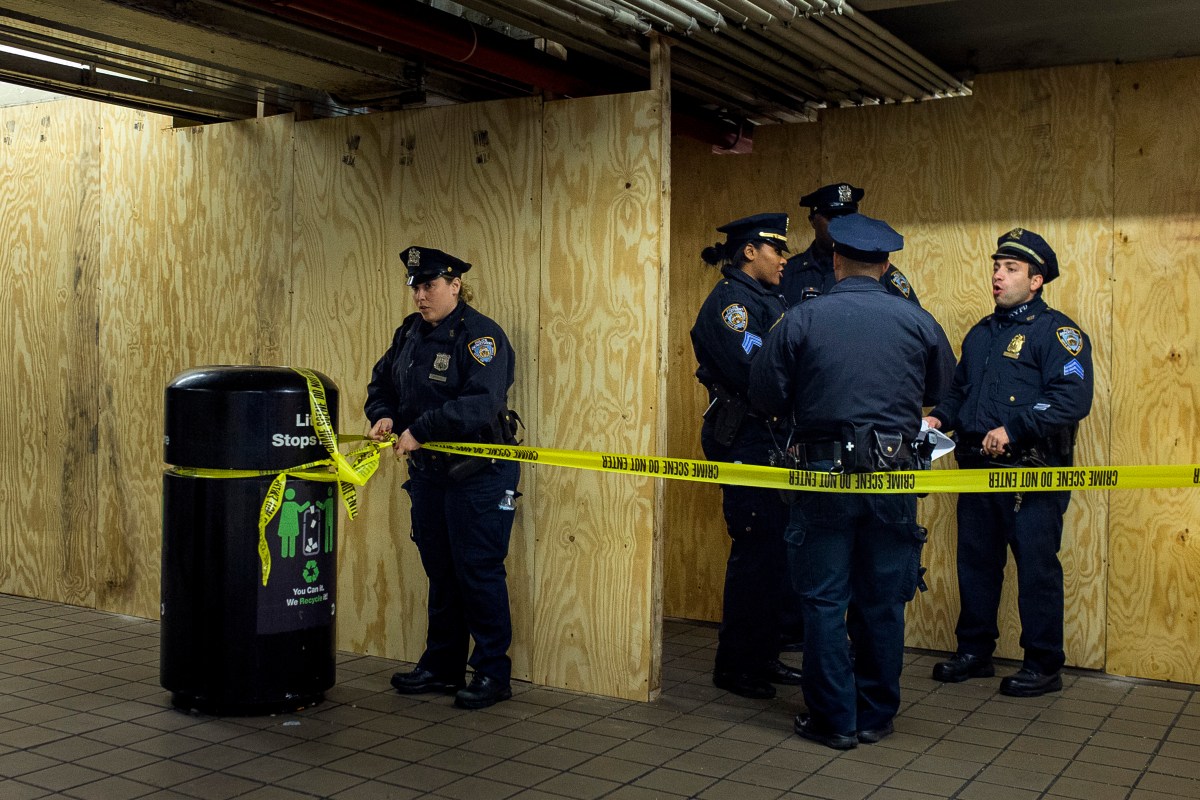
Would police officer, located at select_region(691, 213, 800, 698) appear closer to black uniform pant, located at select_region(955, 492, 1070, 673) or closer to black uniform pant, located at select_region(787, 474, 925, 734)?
black uniform pant, located at select_region(787, 474, 925, 734)

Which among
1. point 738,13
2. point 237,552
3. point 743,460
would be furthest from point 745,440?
point 237,552

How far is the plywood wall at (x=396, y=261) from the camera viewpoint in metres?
5.79

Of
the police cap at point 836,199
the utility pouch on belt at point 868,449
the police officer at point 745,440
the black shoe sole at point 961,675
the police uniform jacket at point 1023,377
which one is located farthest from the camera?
the police cap at point 836,199

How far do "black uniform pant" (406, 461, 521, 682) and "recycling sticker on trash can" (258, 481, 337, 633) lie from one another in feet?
1.43

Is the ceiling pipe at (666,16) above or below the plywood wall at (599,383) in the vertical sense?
above

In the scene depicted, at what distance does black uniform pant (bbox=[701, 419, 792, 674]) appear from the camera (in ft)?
18.2

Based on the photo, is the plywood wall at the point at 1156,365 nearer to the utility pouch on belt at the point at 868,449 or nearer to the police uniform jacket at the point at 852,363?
the police uniform jacket at the point at 852,363

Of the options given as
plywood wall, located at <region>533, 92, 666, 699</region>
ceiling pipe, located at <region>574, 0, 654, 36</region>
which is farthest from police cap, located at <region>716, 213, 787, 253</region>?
ceiling pipe, located at <region>574, 0, 654, 36</region>

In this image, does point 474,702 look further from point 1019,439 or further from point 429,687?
point 1019,439

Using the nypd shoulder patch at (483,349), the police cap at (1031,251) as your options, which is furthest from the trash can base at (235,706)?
the police cap at (1031,251)

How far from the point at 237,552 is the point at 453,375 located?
118 cm

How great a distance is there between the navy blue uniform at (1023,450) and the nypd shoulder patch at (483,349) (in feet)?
7.67

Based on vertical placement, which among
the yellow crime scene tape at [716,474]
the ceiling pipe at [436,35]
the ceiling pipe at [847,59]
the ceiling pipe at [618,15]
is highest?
the ceiling pipe at [847,59]

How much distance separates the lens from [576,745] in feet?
15.9
